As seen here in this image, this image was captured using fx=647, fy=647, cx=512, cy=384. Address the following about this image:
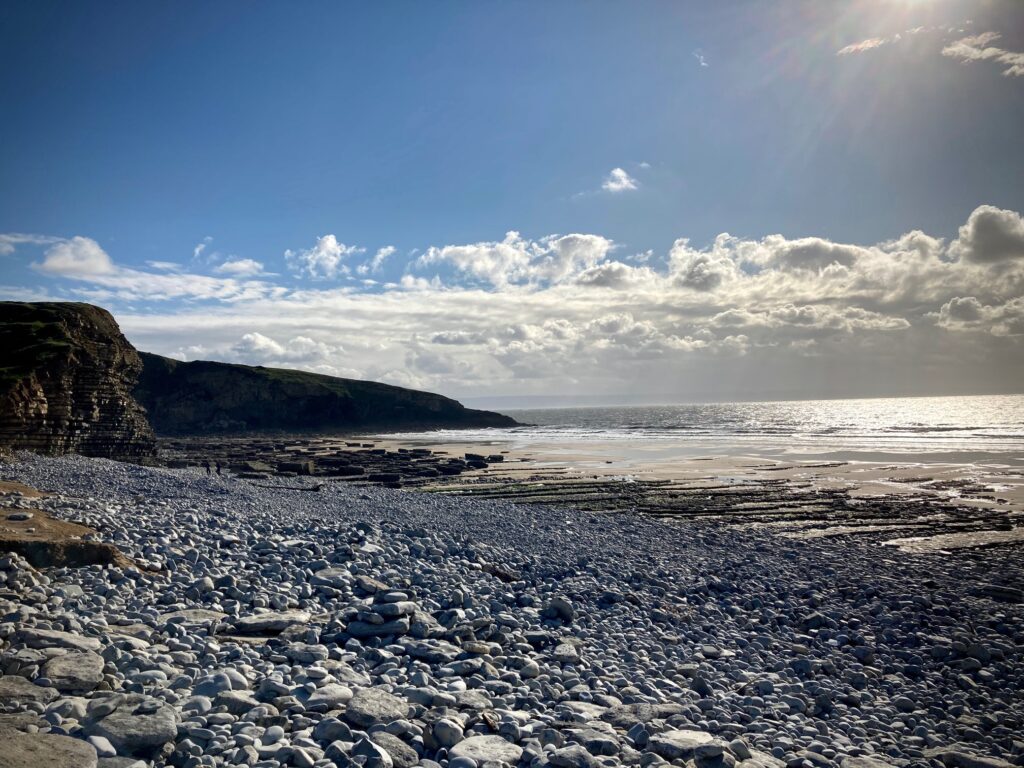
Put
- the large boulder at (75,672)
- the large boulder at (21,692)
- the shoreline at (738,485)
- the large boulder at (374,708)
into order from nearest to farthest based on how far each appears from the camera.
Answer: the large boulder at (21,692) < the large boulder at (75,672) < the large boulder at (374,708) < the shoreline at (738,485)

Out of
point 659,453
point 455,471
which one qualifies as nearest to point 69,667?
point 455,471

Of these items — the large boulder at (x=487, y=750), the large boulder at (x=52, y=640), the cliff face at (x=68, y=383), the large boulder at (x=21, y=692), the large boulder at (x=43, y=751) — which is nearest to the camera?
the large boulder at (x=43, y=751)

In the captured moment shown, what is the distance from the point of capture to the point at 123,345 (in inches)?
1617

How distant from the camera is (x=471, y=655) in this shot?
322 inches

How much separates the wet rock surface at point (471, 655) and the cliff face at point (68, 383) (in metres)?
20.2

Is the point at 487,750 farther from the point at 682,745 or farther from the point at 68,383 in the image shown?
the point at 68,383

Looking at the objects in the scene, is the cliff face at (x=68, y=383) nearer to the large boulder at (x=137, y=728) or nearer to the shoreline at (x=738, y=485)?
the shoreline at (x=738, y=485)

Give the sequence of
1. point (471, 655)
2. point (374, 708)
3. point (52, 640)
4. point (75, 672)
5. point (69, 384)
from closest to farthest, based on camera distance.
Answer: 1. point (75, 672)
2. point (374, 708)
3. point (52, 640)
4. point (471, 655)
5. point (69, 384)

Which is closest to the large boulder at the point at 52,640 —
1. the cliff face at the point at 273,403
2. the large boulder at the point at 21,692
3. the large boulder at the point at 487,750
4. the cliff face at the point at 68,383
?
the large boulder at the point at 21,692

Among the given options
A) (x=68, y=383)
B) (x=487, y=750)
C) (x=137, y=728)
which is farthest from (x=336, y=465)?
(x=487, y=750)

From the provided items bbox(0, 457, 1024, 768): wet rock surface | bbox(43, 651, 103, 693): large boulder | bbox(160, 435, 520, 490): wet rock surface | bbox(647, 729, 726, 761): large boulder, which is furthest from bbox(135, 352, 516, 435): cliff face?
bbox(647, 729, 726, 761): large boulder

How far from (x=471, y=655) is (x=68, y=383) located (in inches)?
1334

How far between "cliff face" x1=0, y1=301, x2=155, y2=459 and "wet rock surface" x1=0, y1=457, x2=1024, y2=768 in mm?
20177

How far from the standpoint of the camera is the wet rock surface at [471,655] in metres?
5.60
